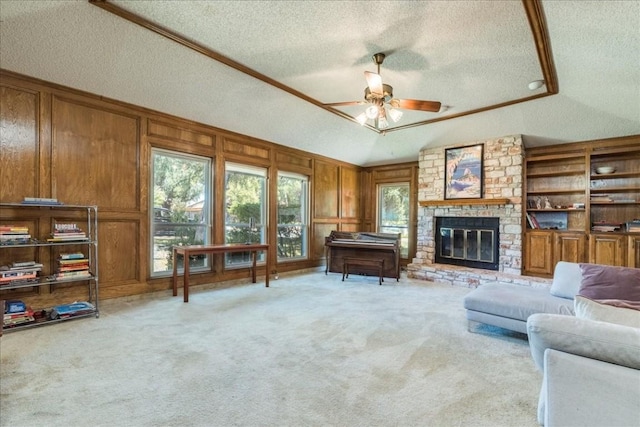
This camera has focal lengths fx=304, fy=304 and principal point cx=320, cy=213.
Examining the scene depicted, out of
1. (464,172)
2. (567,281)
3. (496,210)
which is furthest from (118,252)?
(496,210)

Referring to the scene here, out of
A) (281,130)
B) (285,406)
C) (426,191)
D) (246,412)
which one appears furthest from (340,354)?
(426,191)

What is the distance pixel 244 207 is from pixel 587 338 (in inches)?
198

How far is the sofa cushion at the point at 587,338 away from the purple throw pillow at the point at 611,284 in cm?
171

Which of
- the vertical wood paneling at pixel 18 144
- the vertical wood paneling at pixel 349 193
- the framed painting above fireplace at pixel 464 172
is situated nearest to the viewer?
the vertical wood paneling at pixel 18 144

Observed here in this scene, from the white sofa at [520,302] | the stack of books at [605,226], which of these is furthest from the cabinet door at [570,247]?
the white sofa at [520,302]

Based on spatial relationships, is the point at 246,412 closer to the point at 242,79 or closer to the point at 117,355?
the point at 117,355

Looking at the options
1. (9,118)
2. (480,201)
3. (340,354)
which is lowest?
(340,354)

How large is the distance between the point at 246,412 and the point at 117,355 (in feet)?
4.68

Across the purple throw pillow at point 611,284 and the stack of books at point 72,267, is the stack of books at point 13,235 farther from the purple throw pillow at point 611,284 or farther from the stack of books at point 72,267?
the purple throw pillow at point 611,284

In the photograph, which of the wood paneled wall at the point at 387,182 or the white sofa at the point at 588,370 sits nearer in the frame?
the white sofa at the point at 588,370

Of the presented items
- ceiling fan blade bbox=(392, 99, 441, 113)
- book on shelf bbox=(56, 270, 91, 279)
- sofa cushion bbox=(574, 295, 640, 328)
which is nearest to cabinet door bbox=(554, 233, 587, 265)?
ceiling fan blade bbox=(392, 99, 441, 113)

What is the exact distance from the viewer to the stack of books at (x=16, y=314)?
297 cm

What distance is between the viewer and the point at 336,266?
6.26 metres

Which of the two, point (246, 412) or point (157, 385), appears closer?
point (246, 412)
